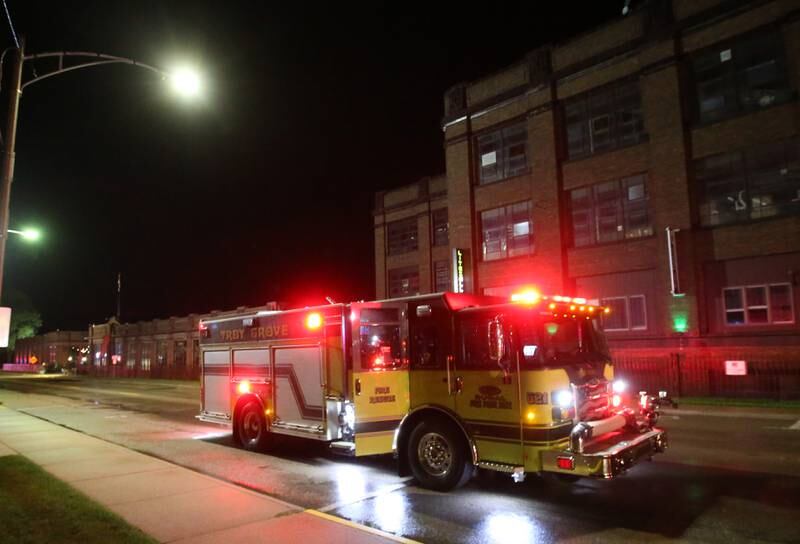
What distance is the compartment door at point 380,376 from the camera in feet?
27.6

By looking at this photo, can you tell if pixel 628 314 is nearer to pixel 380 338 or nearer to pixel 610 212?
pixel 610 212

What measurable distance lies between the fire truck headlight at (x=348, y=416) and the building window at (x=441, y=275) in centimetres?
3023

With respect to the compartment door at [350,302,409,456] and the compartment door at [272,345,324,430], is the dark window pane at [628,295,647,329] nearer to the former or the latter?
the compartment door at [272,345,324,430]

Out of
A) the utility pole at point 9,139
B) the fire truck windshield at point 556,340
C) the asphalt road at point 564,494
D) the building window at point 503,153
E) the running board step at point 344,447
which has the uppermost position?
the building window at point 503,153

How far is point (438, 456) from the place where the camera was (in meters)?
7.97

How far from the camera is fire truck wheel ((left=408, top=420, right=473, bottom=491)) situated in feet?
25.2

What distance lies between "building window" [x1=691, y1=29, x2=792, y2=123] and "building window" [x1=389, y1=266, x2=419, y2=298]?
70.6 feet

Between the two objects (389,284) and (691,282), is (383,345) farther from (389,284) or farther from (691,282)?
(389,284)

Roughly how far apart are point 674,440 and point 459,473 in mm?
6307

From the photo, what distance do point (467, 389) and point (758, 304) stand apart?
18946mm

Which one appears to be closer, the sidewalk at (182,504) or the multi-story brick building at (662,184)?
the sidewalk at (182,504)

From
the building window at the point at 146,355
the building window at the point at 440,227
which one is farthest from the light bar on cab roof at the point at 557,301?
the building window at the point at 146,355

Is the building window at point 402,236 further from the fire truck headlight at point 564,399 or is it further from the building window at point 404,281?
the fire truck headlight at point 564,399

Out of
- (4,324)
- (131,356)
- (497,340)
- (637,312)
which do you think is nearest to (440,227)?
(637,312)
